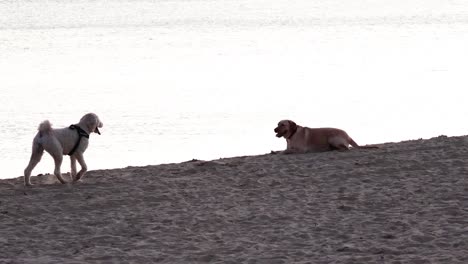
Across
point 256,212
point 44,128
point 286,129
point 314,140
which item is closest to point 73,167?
point 44,128

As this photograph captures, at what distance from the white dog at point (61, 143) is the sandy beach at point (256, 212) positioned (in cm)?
20

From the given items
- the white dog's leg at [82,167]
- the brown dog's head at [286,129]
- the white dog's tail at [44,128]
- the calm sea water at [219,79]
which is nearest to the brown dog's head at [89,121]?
the white dog's leg at [82,167]

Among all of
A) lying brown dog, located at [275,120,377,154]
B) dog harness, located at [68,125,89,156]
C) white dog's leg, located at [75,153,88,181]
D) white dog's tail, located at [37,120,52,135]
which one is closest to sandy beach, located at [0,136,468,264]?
white dog's leg, located at [75,153,88,181]

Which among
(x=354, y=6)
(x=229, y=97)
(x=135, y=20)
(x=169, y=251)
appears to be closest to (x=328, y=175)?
(x=169, y=251)

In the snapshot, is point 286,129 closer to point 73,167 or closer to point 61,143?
point 73,167

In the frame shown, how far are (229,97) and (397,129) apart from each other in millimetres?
5815

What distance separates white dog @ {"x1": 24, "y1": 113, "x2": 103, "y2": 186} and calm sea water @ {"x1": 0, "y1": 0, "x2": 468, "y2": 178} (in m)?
3.96

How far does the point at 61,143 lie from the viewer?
37.6ft

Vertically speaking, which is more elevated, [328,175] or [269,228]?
[328,175]

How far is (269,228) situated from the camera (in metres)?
9.54

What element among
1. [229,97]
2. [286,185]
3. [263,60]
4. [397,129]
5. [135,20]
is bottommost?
[286,185]

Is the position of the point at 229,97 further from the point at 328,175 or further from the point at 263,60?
the point at 328,175

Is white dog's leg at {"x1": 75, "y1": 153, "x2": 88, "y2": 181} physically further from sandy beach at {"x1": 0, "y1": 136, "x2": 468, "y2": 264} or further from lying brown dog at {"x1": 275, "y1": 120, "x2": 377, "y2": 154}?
lying brown dog at {"x1": 275, "y1": 120, "x2": 377, "y2": 154}

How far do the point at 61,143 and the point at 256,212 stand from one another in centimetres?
236
